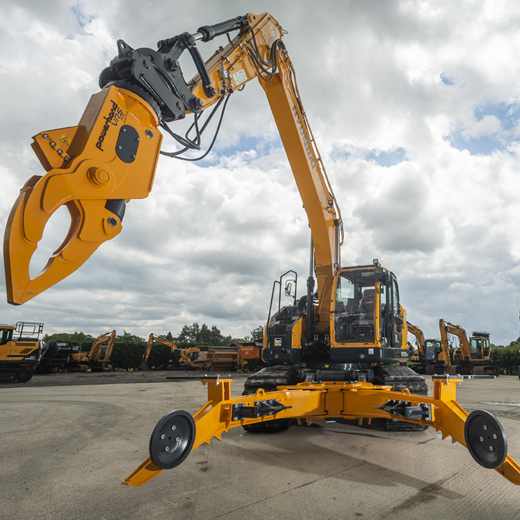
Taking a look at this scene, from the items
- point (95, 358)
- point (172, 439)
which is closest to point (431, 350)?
point (95, 358)

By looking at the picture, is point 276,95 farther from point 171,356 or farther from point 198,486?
point 171,356

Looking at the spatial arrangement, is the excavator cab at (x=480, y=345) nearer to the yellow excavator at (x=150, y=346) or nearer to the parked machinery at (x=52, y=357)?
the yellow excavator at (x=150, y=346)

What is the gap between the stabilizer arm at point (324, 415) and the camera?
3.10 m

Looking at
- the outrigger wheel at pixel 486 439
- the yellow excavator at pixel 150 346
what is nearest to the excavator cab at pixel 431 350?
the yellow excavator at pixel 150 346

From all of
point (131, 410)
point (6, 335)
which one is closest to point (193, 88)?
point (131, 410)

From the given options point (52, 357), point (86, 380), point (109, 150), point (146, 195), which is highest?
point (109, 150)

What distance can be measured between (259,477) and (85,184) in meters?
3.45

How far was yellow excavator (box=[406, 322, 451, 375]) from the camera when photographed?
26028 millimetres

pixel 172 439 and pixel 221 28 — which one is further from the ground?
pixel 221 28

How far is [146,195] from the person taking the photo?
3.72 metres

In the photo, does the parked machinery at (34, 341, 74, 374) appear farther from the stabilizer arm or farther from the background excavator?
the background excavator

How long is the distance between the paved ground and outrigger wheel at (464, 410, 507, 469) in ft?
1.72

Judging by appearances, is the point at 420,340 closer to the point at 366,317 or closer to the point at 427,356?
the point at 427,356

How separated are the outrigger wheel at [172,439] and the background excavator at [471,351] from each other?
24.2 metres
